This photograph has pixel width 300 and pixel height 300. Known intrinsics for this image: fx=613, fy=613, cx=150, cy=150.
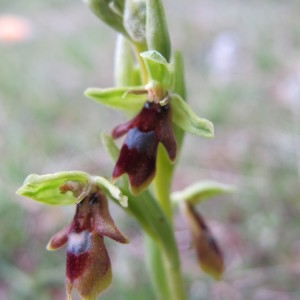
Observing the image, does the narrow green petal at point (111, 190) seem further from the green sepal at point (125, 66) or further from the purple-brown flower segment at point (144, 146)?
the green sepal at point (125, 66)

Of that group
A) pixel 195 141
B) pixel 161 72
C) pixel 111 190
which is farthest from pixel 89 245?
pixel 195 141

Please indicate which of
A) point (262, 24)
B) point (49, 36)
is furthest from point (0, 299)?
point (262, 24)

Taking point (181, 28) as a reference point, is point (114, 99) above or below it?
above

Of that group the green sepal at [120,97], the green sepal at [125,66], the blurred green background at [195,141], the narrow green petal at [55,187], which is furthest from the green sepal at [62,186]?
the blurred green background at [195,141]

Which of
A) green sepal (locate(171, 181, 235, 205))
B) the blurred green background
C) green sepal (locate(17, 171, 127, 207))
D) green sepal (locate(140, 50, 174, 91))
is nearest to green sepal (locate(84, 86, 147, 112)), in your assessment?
green sepal (locate(140, 50, 174, 91))

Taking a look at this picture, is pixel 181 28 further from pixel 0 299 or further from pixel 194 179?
pixel 0 299

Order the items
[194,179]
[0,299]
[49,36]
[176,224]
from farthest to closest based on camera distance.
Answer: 1. [49,36]
2. [194,179]
3. [176,224]
4. [0,299]

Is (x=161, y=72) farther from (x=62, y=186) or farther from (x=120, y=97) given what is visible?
(x=62, y=186)
